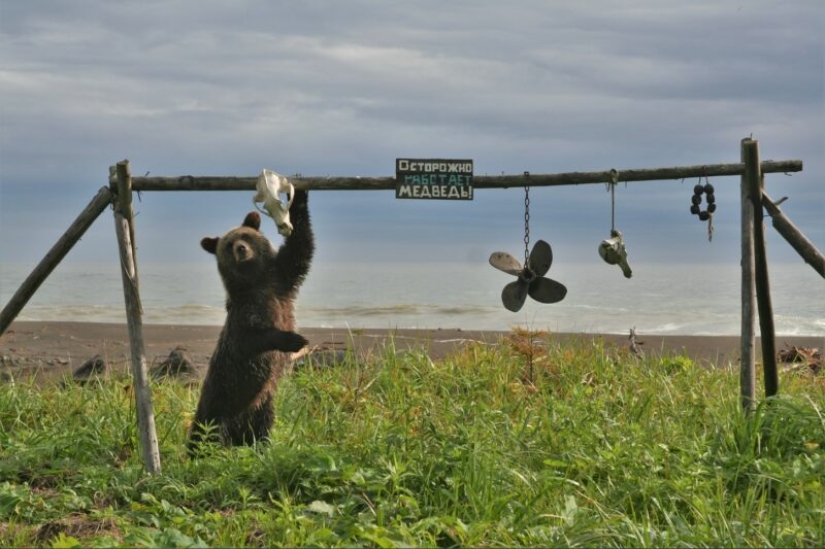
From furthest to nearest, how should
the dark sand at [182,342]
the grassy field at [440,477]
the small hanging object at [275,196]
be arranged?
the dark sand at [182,342], the small hanging object at [275,196], the grassy field at [440,477]

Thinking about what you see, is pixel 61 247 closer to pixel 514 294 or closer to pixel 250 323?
pixel 250 323

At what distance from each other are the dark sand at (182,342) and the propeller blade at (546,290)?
3.98m

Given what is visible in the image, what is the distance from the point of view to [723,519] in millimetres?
5395

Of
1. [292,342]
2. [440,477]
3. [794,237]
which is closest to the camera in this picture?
[440,477]

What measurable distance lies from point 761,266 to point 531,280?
1.85 metres


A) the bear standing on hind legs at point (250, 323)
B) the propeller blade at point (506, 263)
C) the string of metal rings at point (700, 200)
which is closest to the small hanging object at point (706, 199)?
the string of metal rings at point (700, 200)

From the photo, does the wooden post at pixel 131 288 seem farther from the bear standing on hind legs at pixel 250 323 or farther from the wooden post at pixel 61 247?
the bear standing on hind legs at pixel 250 323

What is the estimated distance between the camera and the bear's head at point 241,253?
24.3 ft

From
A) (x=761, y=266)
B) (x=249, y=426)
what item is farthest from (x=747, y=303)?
(x=249, y=426)

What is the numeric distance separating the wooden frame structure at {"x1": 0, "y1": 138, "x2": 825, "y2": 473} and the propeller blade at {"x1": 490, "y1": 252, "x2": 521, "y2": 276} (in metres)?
0.66

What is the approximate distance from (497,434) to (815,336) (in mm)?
12390

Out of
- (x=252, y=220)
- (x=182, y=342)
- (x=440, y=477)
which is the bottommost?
(x=182, y=342)

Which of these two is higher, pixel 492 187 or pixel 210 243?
pixel 492 187

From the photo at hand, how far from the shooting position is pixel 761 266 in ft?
25.0
